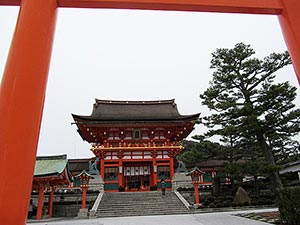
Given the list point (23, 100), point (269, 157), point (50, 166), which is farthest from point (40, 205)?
point (269, 157)

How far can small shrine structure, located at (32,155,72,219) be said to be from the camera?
49.1 feet

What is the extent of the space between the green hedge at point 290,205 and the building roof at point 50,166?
1224cm

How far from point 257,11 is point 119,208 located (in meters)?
15.5

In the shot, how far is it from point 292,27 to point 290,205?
591cm

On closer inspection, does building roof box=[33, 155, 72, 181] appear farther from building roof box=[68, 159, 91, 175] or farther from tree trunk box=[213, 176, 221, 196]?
tree trunk box=[213, 176, 221, 196]

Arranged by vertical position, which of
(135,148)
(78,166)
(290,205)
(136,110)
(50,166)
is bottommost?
(290,205)

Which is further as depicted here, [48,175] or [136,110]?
[136,110]

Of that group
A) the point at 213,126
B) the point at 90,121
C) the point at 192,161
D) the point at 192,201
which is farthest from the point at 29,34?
the point at 90,121

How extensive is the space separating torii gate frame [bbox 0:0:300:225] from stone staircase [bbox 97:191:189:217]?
1389 centimetres

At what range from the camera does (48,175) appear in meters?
14.9

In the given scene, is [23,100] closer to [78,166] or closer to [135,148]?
[135,148]

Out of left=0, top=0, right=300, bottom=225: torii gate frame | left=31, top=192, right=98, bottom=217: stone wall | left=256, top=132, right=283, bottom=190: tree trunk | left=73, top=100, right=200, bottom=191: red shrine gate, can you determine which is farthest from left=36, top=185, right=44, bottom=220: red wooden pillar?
left=256, top=132, right=283, bottom=190: tree trunk

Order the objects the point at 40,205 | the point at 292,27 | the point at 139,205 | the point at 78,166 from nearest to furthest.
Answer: the point at 292,27 → the point at 40,205 → the point at 139,205 → the point at 78,166

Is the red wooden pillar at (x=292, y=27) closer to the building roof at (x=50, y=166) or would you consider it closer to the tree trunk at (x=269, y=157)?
the tree trunk at (x=269, y=157)
